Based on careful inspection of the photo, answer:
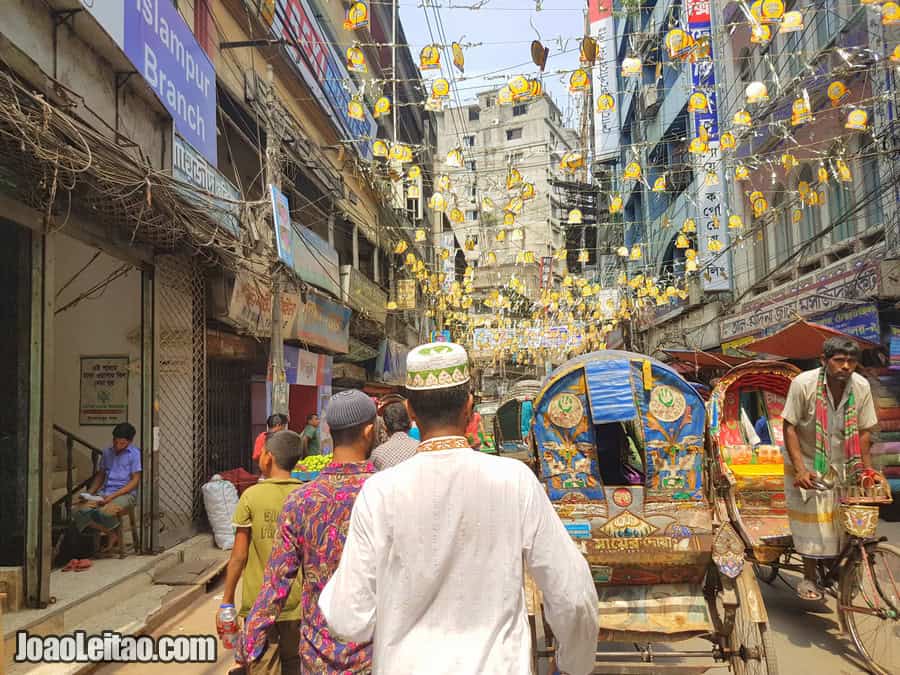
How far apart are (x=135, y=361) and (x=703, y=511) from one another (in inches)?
314

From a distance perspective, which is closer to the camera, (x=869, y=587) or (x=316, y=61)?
(x=869, y=587)

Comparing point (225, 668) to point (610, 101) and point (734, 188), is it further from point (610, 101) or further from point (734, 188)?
point (734, 188)

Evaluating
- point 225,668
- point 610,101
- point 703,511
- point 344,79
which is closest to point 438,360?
point 703,511

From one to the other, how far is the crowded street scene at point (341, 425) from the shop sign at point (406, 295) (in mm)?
6332

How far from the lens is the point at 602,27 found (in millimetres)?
25688

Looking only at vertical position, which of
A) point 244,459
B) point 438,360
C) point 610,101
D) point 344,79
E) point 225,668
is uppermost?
point 344,79

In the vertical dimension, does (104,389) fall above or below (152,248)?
below

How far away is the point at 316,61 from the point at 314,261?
4.89 metres

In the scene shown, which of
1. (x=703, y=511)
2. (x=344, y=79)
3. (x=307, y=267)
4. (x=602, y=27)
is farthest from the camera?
(x=602, y=27)

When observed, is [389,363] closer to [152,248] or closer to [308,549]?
[152,248]

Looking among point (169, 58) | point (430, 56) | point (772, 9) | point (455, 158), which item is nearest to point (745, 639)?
point (772, 9)

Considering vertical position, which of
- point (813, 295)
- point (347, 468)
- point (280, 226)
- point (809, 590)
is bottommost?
point (809, 590)

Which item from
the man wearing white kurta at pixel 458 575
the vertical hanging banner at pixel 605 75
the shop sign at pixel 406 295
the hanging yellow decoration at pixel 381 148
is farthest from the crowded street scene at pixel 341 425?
the vertical hanging banner at pixel 605 75

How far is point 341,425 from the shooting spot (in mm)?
2842
